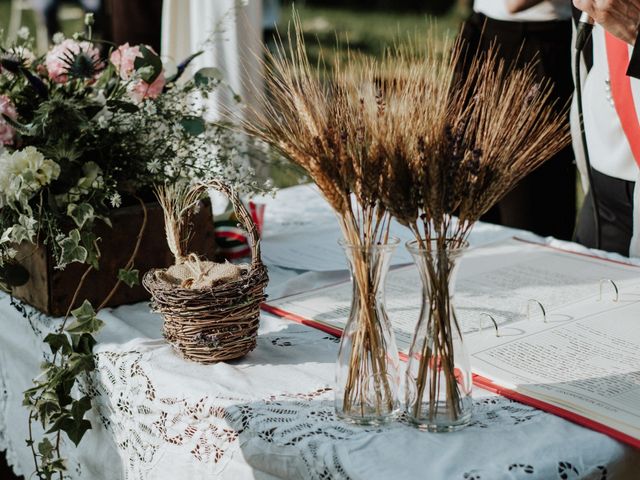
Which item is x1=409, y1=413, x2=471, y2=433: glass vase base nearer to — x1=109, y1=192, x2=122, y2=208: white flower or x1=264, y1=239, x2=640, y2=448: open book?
x1=264, y1=239, x2=640, y2=448: open book

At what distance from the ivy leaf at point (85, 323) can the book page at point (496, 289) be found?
0.93 ft

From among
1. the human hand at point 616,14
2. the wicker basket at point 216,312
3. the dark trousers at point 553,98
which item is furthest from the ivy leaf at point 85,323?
the dark trousers at point 553,98

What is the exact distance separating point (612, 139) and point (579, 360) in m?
0.77

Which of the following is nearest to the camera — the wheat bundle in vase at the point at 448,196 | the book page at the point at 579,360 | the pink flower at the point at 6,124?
the wheat bundle in vase at the point at 448,196

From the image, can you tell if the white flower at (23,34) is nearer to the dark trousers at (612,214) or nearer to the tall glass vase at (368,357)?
the tall glass vase at (368,357)

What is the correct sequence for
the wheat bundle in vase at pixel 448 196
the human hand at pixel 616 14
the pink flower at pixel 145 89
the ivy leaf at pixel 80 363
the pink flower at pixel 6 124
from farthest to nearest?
the human hand at pixel 616 14 → the pink flower at pixel 145 89 → the pink flower at pixel 6 124 → the ivy leaf at pixel 80 363 → the wheat bundle in vase at pixel 448 196

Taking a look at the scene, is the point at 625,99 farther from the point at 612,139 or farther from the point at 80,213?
the point at 80,213

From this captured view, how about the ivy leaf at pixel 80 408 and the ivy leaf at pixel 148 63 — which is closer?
the ivy leaf at pixel 80 408

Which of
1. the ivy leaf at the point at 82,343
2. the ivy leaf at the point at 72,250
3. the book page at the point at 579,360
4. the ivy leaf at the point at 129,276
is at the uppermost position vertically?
the ivy leaf at the point at 72,250

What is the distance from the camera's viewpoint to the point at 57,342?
123 cm

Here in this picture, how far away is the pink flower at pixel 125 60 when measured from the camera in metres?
1.44

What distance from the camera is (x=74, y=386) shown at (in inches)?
51.1

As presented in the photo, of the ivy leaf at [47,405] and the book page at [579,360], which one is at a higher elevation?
the book page at [579,360]

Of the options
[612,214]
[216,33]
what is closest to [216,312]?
[612,214]
